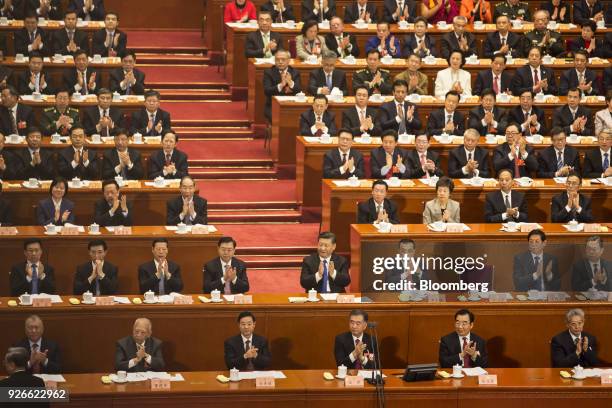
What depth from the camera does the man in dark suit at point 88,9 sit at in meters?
13.3

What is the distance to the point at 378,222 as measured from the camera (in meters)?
9.69

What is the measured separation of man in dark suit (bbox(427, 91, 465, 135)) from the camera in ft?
37.6

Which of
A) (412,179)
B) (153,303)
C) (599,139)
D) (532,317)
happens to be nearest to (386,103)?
(412,179)

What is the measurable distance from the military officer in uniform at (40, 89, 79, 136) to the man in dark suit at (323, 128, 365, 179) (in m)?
2.49

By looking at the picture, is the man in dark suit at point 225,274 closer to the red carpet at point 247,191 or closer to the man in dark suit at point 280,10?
the red carpet at point 247,191

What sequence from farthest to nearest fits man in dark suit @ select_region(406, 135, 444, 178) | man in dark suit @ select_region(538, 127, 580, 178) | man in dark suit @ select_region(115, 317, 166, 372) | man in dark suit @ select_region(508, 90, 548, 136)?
man in dark suit @ select_region(508, 90, 548, 136) → man in dark suit @ select_region(538, 127, 580, 178) → man in dark suit @ select_region(406, 135, 444, 178) → man in dark suit @ select_region(115, 317, 166, 372)

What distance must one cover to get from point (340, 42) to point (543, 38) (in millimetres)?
2313

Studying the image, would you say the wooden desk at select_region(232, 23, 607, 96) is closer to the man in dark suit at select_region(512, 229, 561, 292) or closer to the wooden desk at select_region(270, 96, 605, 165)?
the wooden desk at select_region(270, 96, 605, 165)

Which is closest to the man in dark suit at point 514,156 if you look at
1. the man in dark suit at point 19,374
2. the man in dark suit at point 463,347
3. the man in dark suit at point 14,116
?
the man in dark suit at point 463,347

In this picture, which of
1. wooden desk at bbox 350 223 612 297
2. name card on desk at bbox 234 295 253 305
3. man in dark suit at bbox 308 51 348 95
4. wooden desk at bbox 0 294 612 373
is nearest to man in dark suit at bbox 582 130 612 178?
wooden desk at bbox 350 223 612 297

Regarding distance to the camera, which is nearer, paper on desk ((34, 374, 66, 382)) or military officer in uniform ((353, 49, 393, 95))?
paper on desk ((34, 374, 66, 382))

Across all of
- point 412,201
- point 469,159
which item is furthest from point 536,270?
point 469,159

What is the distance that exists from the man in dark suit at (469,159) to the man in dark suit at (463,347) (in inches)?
96.8

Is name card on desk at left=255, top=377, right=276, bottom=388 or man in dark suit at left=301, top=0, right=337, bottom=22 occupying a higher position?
man in dark suit at left=301, top=0, right=337, bottom=22
